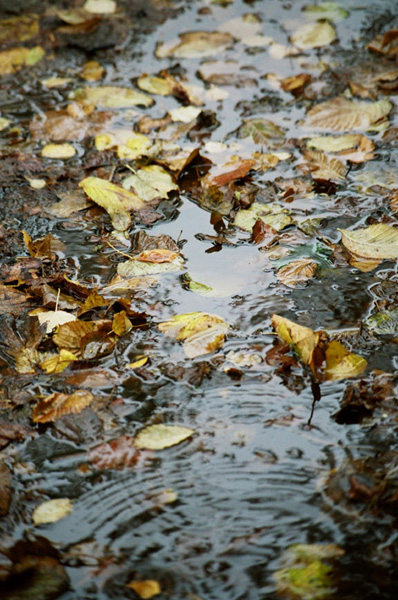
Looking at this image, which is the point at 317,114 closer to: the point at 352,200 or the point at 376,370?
the point at 352,200

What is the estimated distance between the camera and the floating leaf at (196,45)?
324 cm

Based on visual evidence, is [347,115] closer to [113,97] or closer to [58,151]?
[113,97]

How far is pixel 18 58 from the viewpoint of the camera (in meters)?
3.23

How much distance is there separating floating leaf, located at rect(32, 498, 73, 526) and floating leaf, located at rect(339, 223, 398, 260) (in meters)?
1.24

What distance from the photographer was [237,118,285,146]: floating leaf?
8.54 ft

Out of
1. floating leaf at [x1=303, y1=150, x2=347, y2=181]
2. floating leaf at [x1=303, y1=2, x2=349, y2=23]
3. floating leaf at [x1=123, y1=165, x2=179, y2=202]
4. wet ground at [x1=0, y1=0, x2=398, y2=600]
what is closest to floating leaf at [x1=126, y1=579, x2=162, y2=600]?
wet ground at [x1=0, y1=0, x2=398, y2=600]

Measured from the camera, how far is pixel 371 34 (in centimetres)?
Result: 325

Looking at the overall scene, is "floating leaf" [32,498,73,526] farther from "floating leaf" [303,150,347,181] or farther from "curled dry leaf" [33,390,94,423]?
"floating leaf" [303,150,347,181]

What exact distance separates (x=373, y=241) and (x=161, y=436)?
40.9 inches

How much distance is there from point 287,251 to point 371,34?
1.93 metres

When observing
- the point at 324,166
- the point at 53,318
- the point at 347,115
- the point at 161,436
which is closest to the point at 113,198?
the point at 53,318

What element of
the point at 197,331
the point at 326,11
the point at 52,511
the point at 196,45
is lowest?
the point at 52,511

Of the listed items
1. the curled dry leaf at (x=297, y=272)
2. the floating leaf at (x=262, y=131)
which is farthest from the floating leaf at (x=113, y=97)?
the curled dry leaf at (x=297, y=272)

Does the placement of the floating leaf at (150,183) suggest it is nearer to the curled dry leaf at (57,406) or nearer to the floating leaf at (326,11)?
the curled dry leaf at (57,406)
